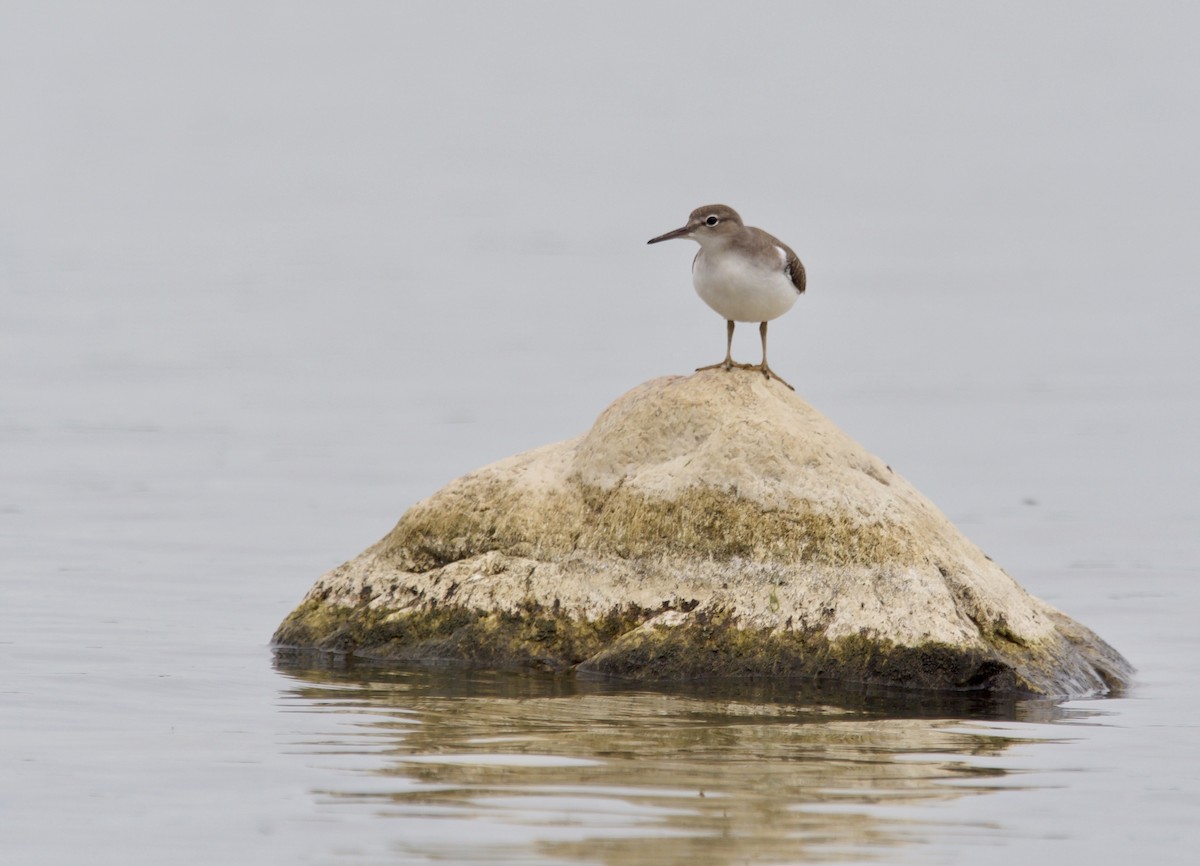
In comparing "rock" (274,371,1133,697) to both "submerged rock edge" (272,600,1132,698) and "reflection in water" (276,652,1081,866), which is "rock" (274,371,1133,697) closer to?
"submerged rock edge" (272,600,1132,698)

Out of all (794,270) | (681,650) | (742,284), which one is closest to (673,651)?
(681,650)

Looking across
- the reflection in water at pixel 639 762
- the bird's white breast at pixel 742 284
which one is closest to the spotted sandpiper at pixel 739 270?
the bird's white breast at pixel 742 284

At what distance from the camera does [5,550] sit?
1708 cm

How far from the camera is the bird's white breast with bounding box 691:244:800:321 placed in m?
13.0

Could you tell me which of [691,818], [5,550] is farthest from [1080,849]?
[5,550]

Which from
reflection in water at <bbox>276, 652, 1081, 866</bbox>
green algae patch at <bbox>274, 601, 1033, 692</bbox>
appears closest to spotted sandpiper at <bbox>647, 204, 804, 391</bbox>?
green algae patch at <bbox>274, 601, 1033, 692</bbox>

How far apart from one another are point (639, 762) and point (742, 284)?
14.3ft

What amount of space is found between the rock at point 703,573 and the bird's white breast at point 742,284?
0.45 metres

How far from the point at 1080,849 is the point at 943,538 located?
416 cm

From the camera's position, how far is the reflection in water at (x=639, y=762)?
8.23m

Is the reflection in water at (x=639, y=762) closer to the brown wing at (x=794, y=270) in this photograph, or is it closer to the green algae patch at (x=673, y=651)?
the green algae patch at (x=673, y=651)

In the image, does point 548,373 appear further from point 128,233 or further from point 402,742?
point 128,233

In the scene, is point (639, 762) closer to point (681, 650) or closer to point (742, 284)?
point (681, 650)

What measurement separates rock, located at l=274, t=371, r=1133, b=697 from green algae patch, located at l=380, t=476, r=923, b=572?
0.04 ft
